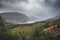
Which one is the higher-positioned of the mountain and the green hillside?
the mountain

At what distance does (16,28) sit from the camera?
6.70m

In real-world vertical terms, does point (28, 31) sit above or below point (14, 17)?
below

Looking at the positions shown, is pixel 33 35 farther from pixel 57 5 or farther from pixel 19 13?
pixel 57 5

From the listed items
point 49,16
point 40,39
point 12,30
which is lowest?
point 40,39

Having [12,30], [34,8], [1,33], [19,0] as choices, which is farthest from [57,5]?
[1,33]

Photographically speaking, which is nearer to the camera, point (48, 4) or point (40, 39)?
point (40, 39)

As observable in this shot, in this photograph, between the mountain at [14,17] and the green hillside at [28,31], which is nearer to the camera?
the green hillside at [28,31]

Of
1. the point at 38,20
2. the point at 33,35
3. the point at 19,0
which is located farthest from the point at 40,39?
the point at 19,0

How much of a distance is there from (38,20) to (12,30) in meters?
1.20

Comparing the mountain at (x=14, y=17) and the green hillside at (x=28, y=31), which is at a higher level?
the mountain at (x=14, y=17)

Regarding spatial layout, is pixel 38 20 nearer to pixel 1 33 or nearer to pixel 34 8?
pixel 34 8

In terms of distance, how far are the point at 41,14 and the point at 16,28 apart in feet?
4.18

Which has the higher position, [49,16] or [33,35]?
[49,16]

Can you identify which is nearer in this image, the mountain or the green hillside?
the green hillside
